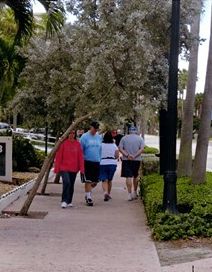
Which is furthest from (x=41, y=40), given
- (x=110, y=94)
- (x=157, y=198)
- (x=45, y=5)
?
(x=157, y=198)

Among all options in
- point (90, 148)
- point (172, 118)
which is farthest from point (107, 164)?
point (172, 118)

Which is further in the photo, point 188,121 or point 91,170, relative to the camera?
point 188,121

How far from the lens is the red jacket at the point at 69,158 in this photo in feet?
39.4

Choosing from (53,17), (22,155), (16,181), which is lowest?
(16,181)

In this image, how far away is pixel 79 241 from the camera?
845 centimetres

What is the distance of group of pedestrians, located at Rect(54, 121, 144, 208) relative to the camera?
12.0 metres

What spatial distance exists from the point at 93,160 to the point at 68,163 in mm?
1087

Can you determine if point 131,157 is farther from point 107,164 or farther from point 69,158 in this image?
point 69,158

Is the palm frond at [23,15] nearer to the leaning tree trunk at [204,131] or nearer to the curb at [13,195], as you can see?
the curb at [13,195]

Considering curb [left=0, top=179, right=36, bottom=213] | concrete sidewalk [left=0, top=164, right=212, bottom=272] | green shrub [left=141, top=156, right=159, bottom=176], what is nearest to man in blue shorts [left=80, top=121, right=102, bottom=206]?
concrete sidewalk [left=0, top=164, right=212, bottom=272]

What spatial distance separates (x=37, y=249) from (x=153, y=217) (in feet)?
7.50

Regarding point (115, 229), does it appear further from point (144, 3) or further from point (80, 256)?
point (144, 3)

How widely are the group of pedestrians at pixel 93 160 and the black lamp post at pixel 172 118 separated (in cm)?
309

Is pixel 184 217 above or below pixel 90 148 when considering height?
below
